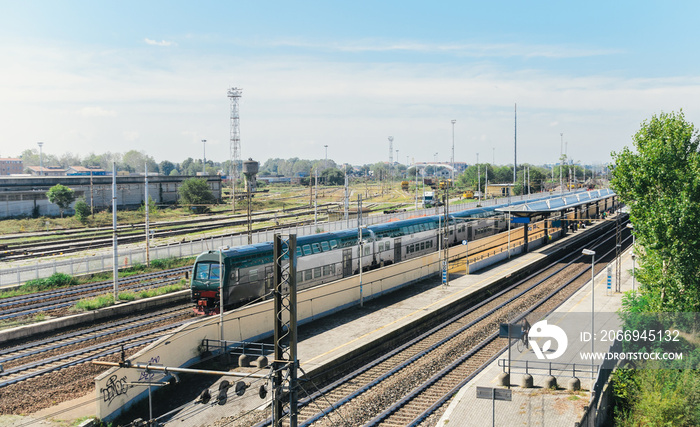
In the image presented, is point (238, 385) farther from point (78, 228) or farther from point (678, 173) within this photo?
point (78, 228)

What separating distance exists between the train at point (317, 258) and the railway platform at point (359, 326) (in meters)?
3.11

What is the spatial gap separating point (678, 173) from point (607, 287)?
15131 millimetres

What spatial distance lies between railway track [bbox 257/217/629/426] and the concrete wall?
55.8 meters

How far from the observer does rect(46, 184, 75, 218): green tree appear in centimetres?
7481

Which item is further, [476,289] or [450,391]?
[476,289]

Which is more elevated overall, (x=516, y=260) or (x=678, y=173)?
(x=678, y=173)

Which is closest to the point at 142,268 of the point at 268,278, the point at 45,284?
the point at 45,284

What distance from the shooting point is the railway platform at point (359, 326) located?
19.0m

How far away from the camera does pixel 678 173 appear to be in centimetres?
2612

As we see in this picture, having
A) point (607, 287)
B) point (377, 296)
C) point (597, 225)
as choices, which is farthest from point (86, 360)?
point (597, 225)

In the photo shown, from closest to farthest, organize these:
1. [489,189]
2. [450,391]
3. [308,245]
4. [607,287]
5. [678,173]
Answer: [450,391] → [678,173] → [308,245] → [607,287] → [489,189]

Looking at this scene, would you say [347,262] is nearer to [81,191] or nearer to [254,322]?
[254,322]

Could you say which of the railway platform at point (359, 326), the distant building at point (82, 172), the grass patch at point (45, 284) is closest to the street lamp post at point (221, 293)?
the railway platform at point (359, 326)

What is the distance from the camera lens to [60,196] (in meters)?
75.6
